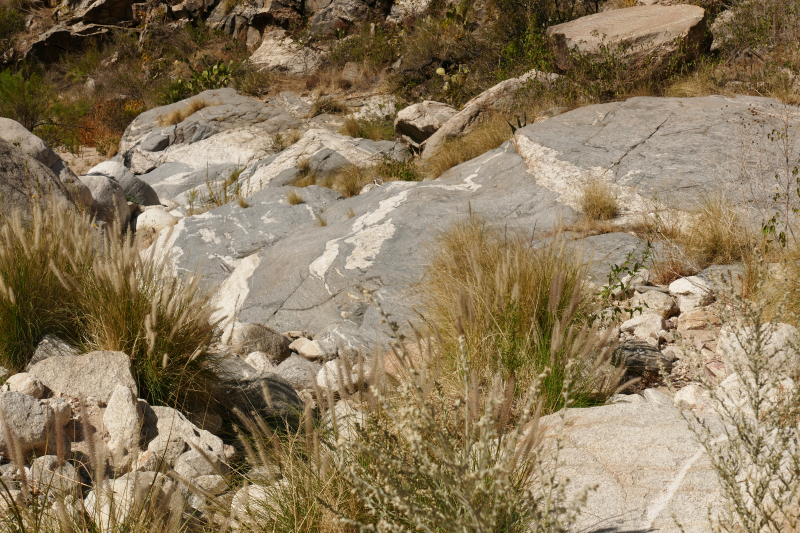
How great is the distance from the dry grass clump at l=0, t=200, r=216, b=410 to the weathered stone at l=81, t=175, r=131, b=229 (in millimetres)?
4677

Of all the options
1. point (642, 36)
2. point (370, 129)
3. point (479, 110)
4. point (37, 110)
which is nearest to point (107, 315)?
point (479, 110)

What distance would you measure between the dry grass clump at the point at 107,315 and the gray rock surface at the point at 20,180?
2.17 m

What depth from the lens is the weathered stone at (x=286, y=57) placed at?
1495cm

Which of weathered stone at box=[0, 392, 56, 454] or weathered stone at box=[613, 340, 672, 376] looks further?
weathered stone at box=[613, 340, 672, 376]

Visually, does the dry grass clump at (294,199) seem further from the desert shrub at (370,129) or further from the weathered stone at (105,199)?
the desert shrub at (370,129)

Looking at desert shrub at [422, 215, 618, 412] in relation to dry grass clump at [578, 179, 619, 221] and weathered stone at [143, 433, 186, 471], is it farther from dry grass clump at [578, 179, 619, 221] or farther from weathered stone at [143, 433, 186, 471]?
dry grass clump at [578, 179, 619, 221]

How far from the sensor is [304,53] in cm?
1530

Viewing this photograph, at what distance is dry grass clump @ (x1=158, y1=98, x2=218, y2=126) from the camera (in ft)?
39.6

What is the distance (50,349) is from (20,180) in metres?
3.03

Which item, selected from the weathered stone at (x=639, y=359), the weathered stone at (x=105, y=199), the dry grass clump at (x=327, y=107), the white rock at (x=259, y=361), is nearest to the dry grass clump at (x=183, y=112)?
the dry grass clump at (x=327, y=107)

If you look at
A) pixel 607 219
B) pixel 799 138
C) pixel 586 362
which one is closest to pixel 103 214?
pixel 607 219

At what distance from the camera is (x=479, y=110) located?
8742 millimetres

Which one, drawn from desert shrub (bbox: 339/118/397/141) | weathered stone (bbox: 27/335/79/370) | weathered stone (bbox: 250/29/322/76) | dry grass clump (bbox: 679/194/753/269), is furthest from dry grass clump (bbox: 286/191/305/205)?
weathered stone (bbox: 250/29/322/76)

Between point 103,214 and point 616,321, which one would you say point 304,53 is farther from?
point 616,321
